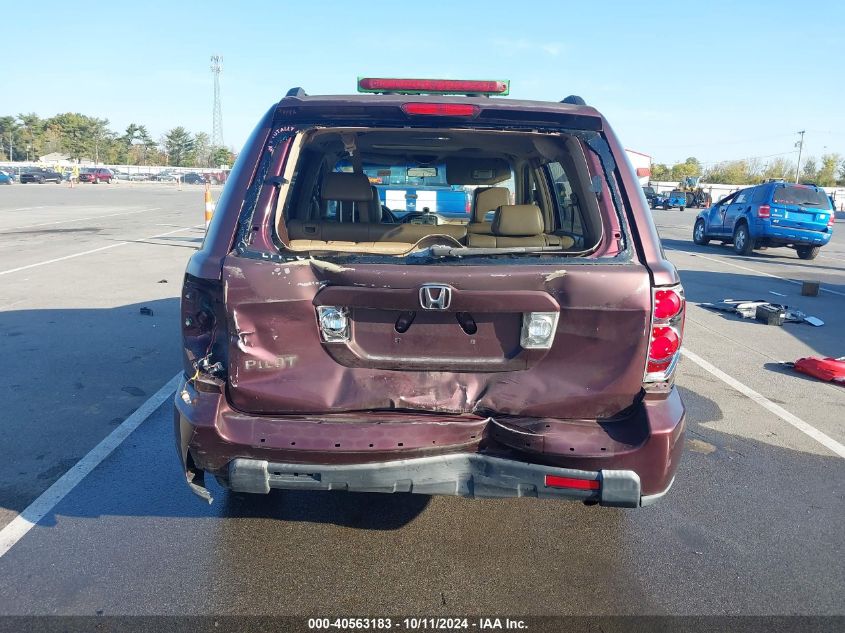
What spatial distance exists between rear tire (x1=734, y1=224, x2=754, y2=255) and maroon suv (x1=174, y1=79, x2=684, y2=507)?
57.6 ft

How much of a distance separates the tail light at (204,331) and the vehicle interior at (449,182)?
377mm

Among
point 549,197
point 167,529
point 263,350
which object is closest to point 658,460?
point 263,350

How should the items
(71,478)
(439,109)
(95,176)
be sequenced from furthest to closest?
(95,176), (71,478), (439,109)

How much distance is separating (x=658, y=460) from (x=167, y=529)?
235 cm

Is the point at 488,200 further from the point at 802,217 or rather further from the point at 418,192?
the point at 802,217

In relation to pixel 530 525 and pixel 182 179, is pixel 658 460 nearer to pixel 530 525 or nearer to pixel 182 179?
pixel 530 525

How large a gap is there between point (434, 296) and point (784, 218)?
17.5m

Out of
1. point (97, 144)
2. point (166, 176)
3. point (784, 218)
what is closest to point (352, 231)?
point (784, 218)

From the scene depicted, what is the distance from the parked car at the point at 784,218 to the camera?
57.5 ft

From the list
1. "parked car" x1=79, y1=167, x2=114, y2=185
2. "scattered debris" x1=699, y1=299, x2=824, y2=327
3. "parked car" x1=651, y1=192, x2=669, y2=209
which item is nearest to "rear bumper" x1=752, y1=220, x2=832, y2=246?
Result: "scattered debris" x1=699, y1=299, x2=824, y2=327

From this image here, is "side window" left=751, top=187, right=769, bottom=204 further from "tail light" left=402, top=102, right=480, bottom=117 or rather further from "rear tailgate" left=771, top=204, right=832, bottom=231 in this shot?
"tail light" left=402, top=102, right=480, bottom=117

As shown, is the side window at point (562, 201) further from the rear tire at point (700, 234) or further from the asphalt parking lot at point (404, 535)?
the rear tire at point (700, 234)

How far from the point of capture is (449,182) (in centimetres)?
593

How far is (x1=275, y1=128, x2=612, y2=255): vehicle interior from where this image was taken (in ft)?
10.7
